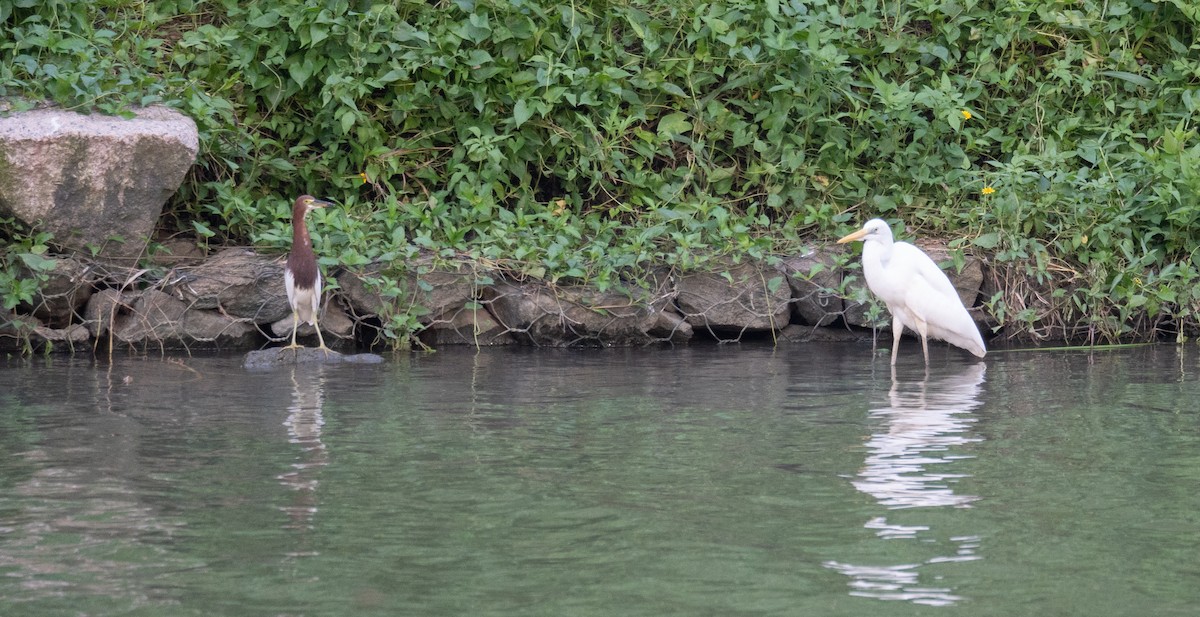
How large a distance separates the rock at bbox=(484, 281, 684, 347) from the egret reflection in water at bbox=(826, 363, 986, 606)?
7.38 feet

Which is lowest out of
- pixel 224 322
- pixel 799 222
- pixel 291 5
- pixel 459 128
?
pixel 224 322

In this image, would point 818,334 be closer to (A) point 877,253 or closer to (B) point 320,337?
(A) point 877,253

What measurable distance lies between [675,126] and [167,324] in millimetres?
3980

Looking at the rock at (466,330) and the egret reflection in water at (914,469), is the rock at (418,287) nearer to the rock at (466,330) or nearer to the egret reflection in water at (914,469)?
the rock at (466,330)

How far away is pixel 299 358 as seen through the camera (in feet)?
28.1

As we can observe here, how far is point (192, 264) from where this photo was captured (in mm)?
9750

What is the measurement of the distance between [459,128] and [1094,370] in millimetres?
4855

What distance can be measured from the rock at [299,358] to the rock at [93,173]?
4.84 feet

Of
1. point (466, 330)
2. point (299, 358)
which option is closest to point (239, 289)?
point (299, 358)

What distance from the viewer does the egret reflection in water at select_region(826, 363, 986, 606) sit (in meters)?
3.54

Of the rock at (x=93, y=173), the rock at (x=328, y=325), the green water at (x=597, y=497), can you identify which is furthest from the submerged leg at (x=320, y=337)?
the rock at (x=93, y=173)

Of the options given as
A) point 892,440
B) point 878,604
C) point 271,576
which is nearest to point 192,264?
point 892,440

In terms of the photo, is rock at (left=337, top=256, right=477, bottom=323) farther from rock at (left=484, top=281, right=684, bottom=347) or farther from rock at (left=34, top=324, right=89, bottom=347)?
rock at (left=34, top=324, right=89, bottom=347)

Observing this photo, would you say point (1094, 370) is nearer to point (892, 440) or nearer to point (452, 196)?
point (892, 440)
